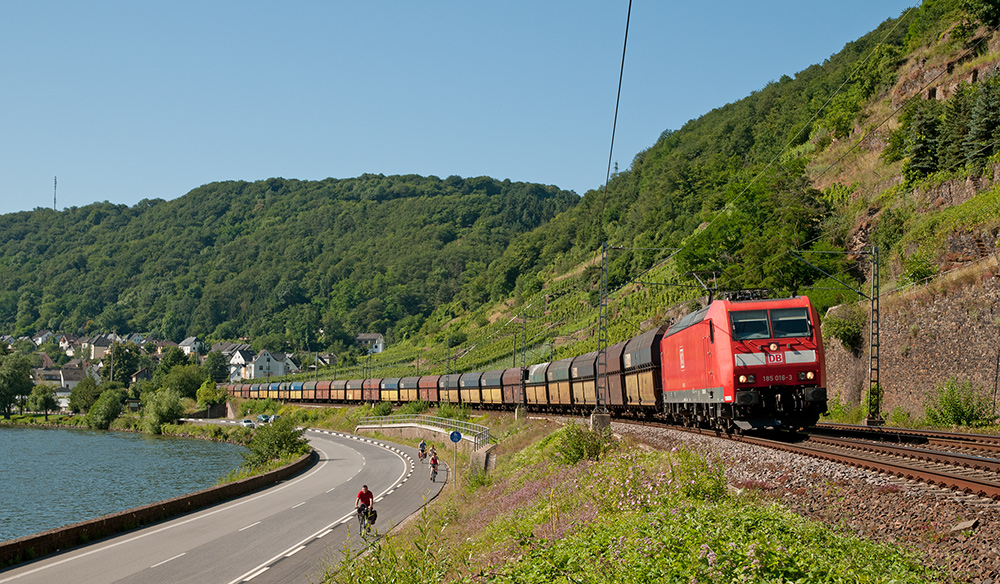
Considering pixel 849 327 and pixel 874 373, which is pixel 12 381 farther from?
pixel 874 373

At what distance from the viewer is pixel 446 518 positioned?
21.4 m

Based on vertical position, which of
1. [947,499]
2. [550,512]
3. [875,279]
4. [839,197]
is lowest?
[550,512]

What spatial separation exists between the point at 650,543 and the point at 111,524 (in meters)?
21.2

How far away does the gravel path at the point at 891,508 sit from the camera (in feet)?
23.7

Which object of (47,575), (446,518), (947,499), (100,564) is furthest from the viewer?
(446,518)

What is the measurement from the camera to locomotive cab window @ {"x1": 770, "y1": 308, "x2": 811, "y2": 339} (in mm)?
18641

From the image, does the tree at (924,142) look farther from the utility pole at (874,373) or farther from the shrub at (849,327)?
the utility pole at (874,373)

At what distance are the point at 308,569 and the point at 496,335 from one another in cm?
10233

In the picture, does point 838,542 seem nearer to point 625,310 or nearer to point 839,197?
point 839,197

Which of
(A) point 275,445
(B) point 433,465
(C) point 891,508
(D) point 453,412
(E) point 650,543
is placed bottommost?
(B) point 433,465

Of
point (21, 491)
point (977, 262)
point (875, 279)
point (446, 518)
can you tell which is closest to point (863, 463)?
point (446, 518)

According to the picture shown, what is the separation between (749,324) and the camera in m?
18.7

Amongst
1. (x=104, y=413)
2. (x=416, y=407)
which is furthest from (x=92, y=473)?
(x=104, y=413)

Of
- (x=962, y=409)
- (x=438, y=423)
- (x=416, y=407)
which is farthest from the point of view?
(x=416, y=407)
